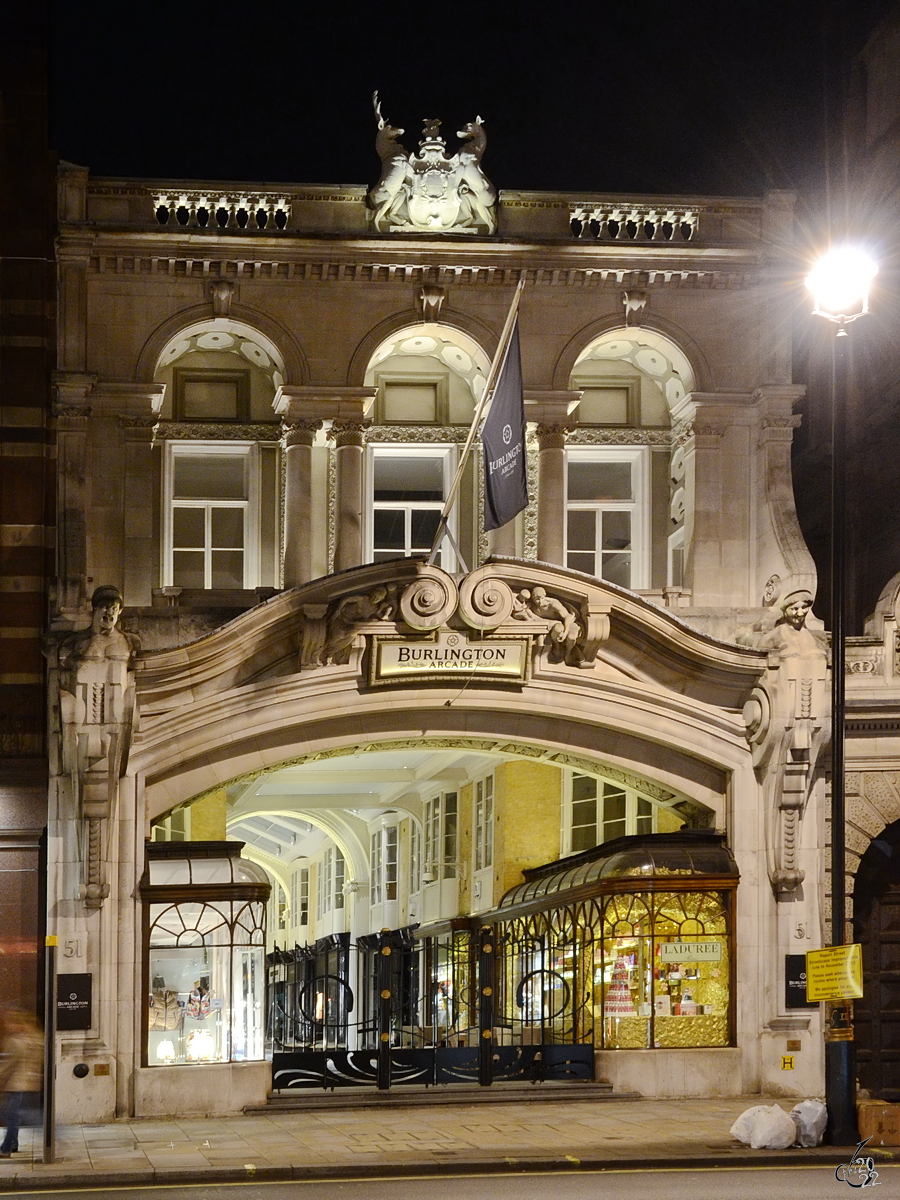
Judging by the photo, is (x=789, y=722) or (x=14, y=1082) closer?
A: (x=14, y=1082)

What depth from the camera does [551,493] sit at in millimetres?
28828

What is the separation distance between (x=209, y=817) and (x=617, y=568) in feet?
25.2

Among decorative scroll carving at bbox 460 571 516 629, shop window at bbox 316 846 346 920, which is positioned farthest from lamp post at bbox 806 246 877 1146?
shop window at bbox 316 846 346 920

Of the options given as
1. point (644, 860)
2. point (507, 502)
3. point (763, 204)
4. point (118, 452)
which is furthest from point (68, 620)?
point (763, 204)

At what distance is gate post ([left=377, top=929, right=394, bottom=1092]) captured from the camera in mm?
26172

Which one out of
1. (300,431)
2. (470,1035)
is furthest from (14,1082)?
(470,1035)

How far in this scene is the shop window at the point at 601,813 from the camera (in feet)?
104

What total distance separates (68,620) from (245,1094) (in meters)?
6.96

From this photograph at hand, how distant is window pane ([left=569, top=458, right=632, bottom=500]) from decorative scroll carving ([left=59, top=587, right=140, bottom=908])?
799cm

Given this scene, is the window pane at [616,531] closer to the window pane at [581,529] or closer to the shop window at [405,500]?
the window pane at [581,529]

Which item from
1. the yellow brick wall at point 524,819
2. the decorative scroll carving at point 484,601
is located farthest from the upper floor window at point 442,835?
the decorative scroll carving at point 484,601

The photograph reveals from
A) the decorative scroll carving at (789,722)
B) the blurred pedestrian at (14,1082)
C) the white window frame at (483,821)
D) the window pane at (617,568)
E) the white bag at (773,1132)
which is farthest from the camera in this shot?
the white window frame at (483,821)

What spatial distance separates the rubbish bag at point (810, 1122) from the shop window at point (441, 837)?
17263 mm

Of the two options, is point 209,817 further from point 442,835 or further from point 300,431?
point 442,835
